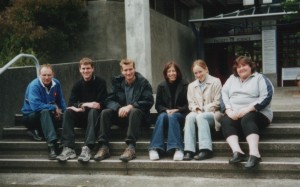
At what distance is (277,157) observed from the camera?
5473mm

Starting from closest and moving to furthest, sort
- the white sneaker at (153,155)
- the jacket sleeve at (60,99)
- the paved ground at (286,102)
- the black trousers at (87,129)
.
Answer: the white sneaker at (153,155)
the black trousers at (87,129)
the jacket sleeve at (60,99)
the paved ground at (286,102)

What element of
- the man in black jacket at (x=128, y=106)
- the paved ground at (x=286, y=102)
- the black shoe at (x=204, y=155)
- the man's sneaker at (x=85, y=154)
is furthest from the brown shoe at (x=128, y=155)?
the paved ground at (x=286, y=102)

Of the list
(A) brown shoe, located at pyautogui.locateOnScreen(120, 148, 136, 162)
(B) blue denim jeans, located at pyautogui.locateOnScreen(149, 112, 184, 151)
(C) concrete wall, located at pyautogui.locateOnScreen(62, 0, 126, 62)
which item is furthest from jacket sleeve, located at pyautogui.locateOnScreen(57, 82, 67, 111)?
(C) concrete wall, located at pyautogui.locateOnScreen(62, 0, 126, 62)

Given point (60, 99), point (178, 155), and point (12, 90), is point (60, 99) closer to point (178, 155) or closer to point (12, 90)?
point (12, 90)

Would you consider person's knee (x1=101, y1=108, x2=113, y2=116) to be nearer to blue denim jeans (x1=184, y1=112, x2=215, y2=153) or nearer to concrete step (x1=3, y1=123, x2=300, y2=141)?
concrete step (x1=3, y1=123, x2=300, y2=141)

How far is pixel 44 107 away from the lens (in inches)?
245

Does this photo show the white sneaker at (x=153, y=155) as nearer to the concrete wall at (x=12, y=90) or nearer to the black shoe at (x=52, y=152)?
the black shoe at (x=52, y=152)

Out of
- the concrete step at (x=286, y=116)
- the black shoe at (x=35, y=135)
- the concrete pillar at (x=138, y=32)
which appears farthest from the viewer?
the concrete pillar at (x=138, y=32)

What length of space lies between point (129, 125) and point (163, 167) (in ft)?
2.47

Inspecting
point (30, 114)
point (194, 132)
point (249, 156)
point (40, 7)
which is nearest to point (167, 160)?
point (194, 132)

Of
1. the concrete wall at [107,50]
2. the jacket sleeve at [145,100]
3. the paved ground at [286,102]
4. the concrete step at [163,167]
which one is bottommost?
the concrete step at [163,167]

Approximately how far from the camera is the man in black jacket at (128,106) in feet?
18.8

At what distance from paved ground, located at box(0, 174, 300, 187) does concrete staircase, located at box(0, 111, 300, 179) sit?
3.9 inches

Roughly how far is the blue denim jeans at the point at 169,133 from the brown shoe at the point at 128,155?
0.27m
